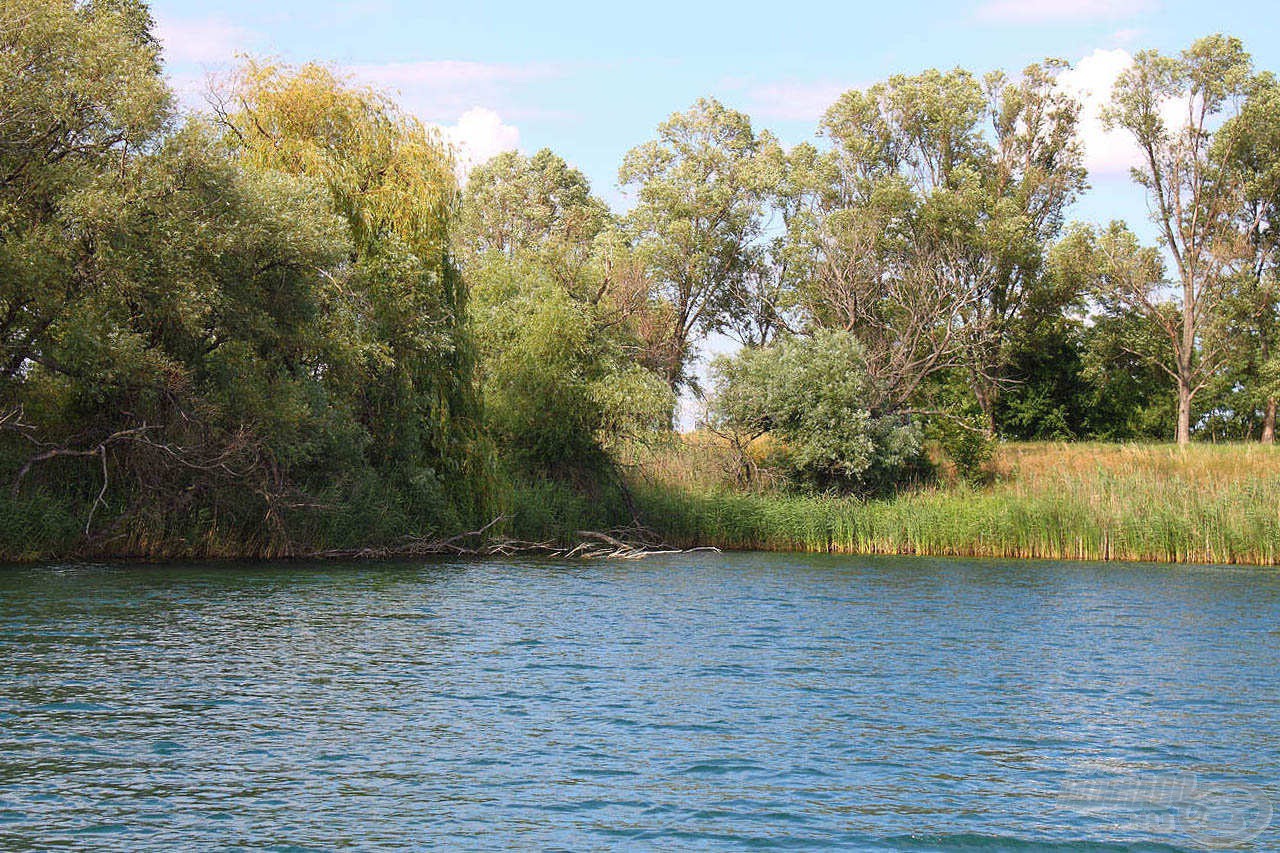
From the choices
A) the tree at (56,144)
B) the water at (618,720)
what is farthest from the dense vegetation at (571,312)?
the water at (618,720)

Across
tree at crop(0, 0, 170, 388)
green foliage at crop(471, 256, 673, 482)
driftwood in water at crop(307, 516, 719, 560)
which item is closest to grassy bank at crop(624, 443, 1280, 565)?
driftwood in water at crop(307, 516, 719, 560)

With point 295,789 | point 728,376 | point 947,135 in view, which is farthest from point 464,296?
point 947,135

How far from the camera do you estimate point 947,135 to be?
63844 millimetres

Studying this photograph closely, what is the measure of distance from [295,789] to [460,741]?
2.45 metres

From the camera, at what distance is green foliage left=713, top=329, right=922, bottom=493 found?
4809 cm

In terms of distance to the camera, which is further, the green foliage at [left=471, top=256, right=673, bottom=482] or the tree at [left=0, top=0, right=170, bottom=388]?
the green foliage at [left=471, top=256, right=673, bottom=482]

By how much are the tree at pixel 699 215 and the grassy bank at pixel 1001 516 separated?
19969 mm

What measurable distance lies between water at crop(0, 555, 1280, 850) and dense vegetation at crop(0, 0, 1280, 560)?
5413mm

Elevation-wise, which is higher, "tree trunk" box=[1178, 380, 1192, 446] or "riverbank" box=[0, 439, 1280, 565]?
"tree trunk" box=[1178, 380, 1192, 446]

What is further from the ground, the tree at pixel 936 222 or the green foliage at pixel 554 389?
the tree at pixel 936 222

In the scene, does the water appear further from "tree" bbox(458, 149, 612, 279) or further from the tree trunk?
"tree" bbox(458, 149, 612, 279)

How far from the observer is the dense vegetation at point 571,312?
28.4m

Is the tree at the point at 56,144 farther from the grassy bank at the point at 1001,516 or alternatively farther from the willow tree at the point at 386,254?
the grassy bank at the point at 1001,516

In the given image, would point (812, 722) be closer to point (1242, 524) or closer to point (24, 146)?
point (24, 146)
